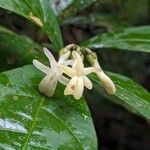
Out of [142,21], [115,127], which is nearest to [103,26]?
[142,21]

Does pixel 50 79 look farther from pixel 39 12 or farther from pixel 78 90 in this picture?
pixel 39 12

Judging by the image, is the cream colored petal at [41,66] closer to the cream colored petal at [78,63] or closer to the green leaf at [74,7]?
the cream colored petal at [78,63]

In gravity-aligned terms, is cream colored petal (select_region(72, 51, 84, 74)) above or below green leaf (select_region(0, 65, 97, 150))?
above

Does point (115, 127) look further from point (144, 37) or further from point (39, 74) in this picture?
point (39, 74)

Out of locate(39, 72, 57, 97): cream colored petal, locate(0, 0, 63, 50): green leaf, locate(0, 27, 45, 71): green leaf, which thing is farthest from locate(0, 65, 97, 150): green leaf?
locate(0, 27, 45, 71): green leaf

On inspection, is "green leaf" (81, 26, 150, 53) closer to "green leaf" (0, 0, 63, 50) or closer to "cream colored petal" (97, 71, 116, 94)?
"green leaf" (0, 0, 63, 50)

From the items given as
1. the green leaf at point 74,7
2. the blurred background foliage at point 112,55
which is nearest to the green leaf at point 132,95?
the green leaf at point 74,7
